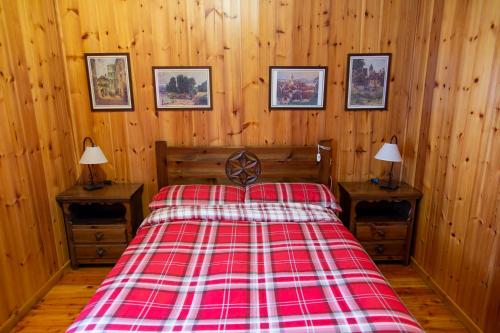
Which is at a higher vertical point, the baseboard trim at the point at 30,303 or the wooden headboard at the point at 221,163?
the wooden headboard at the point at 221,163

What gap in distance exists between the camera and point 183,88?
9.82 ft

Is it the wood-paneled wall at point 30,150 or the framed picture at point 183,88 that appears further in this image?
the framed picture at point 183,88

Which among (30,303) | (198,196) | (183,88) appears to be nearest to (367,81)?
(183,88)

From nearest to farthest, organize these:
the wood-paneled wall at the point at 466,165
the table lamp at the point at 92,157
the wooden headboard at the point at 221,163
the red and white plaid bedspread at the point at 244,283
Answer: the red and white plaid bedspread at the point at 244,283, the wood-paneled wall at the point at 466,165, the table lamp at the point at 92,157, the wooden headboard at the point at 221,163

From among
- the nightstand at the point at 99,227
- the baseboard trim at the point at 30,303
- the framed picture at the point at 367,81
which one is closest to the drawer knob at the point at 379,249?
the framed picture at the point at 367,81

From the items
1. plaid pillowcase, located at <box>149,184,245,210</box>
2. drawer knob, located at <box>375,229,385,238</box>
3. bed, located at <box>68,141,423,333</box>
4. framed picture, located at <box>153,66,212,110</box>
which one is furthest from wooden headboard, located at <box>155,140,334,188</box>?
drawer knob, located at <box>375,229,385,238</box>

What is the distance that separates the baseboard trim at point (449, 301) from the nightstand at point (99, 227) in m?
2.51

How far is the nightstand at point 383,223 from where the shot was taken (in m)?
2.84

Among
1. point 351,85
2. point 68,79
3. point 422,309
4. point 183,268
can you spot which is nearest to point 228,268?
point 183,268

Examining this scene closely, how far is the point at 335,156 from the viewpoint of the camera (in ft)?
10.3

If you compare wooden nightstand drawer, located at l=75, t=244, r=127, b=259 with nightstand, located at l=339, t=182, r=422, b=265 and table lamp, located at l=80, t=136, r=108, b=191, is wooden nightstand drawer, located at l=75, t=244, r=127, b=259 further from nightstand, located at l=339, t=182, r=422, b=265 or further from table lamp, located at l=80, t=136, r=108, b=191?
nightstand, located at l=339, t=182, r=422, b=265

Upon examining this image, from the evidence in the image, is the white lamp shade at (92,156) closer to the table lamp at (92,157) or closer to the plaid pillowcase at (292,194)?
the table lamp at (92,157)

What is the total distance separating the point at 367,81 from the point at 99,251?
9.29 ft

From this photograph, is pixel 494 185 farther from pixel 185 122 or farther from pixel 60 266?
pixel 60 266
